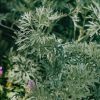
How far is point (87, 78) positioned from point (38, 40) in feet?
2.05

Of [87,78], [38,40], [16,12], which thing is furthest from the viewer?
[16,12]

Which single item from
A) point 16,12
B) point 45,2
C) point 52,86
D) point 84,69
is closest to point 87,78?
point 84,69

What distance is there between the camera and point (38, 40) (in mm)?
3791

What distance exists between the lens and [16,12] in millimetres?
4723

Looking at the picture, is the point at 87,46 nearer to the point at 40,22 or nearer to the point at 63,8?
the point at 40,22

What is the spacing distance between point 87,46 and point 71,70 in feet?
1.43

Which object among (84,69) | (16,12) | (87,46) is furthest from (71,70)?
(16,12)

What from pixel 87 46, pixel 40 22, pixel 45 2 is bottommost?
pixel 87 46

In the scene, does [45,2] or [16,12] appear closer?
[45,2]

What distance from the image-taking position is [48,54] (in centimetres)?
383

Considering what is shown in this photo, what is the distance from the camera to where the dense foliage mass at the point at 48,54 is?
352 cm

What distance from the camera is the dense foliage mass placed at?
3520 millimetres

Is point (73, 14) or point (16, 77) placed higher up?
point (73, 14)

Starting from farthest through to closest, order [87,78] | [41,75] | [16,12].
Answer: [16,12] → [41,75] → [87,78]
